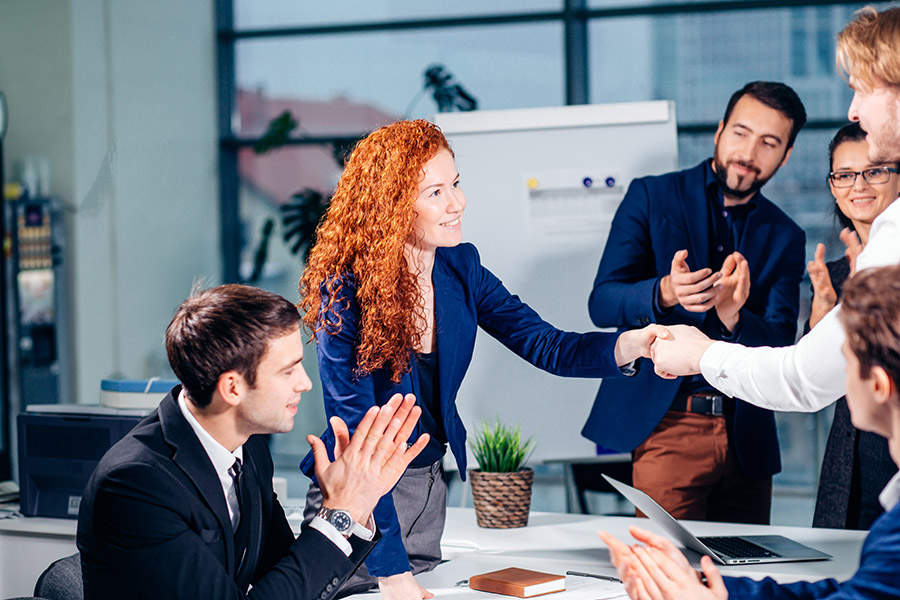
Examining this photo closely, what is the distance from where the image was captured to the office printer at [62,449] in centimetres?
258

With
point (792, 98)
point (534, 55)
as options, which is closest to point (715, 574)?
point (792, 98)

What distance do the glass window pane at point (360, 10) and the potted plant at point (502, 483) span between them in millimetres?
4003

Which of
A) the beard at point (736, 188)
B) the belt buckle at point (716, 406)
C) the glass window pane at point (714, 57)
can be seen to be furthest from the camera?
the glass window pane at point (714, 57)

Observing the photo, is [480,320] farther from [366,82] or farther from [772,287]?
[366,82]

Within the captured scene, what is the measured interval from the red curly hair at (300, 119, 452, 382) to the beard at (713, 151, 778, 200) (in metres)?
1.26

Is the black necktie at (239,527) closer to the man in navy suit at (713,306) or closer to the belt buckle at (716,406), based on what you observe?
the man in navy suit at (713,306)

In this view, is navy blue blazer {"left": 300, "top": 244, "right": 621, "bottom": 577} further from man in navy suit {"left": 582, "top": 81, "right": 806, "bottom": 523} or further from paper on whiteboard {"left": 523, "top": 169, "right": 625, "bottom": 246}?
paper on whiteboard {"left": 523, "top": 169, "right": 625, "bottom": 246}

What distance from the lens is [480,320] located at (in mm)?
2346

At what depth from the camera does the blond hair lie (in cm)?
176

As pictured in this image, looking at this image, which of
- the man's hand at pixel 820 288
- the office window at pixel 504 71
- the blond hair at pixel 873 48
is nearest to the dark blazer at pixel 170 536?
the blond hair at pixel 873 48

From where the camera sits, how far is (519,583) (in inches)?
69.3

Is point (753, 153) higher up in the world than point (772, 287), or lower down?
higher up

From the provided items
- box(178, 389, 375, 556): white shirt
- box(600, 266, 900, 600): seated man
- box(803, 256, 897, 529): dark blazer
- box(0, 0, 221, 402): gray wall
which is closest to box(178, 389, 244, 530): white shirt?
box(178, 389, 375, 556): white shirt

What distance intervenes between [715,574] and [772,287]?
1805mm
